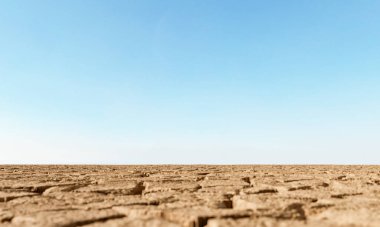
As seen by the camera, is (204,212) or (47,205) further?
(47,205)

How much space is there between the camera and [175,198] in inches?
88.6

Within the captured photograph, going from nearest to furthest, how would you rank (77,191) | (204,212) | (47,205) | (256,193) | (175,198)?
(204,212) < (47,205) < (175,198) < (256,193) < (77,191)

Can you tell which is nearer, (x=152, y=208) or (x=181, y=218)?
(x=181, y=218)

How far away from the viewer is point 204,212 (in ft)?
5.67

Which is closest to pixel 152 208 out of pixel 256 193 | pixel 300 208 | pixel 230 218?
pixel 230 218

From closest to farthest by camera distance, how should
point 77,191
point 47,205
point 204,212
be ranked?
point 204,212 < point 47,205 < point 77,191

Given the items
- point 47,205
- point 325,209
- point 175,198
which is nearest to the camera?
point 325,209

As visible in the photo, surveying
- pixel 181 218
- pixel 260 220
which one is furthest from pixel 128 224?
pixel 260 220

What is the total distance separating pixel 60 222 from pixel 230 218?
61 centimetres

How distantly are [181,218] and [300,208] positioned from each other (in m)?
0.55

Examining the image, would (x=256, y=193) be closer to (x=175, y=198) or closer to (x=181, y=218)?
(x=175, y=198)

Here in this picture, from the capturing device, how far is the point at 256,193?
2.49m

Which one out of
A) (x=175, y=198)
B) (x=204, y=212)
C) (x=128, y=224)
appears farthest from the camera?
(x=175, y=198)

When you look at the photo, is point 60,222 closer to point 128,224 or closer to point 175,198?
point 128,224
